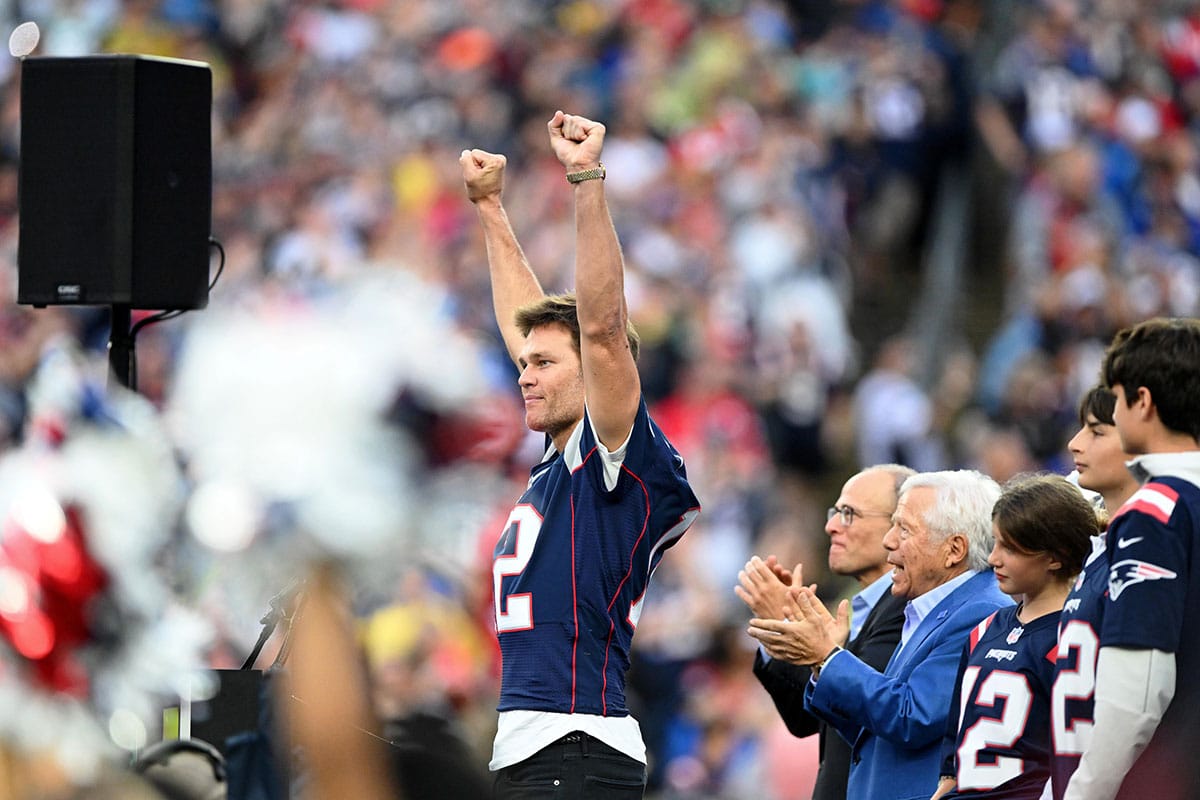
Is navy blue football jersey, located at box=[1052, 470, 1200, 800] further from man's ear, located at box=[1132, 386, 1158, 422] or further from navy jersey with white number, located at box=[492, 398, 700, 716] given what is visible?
navy jersey with white number, located at box=[492, 398, 700, 716]

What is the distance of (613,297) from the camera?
13.5 ft

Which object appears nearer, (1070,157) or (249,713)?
(249,713)

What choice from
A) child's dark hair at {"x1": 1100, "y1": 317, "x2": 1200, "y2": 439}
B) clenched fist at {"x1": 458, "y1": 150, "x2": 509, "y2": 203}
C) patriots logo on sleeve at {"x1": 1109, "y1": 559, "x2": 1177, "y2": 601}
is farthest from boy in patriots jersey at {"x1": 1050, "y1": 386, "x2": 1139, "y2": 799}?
clenched fist at {"x1": 458, "y1": 150, "x2": 509, "y2": 203}

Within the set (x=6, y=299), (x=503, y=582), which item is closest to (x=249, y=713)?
(x=503, y=582)

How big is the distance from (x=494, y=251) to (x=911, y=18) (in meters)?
9.52

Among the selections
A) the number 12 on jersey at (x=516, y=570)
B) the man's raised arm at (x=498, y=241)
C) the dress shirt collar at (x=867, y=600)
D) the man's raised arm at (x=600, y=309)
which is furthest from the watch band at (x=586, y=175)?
the dress shirt collar at (x=867, y=600)

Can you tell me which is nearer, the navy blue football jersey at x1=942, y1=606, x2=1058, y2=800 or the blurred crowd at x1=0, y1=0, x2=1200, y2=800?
the navy blue football jersey at x1=942, y1=606, x2=1058, y2=800

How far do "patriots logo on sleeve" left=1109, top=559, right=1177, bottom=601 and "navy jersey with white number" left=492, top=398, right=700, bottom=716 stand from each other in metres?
1.09

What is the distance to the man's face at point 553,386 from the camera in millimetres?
4473

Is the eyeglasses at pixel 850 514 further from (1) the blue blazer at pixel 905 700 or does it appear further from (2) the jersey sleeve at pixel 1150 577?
(2) the jersey sleeve at pixel 1150 577

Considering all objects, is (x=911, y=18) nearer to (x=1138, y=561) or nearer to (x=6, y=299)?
(x=6, y=299)

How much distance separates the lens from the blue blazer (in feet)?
15.4

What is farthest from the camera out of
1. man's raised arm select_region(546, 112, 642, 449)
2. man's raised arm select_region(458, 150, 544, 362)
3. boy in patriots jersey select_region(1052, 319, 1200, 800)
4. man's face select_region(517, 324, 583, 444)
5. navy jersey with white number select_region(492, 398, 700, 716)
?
man's raised arm select_region(458, 150, 544, 362)

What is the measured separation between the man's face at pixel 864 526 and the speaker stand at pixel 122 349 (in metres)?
2.24
